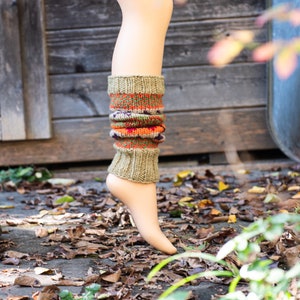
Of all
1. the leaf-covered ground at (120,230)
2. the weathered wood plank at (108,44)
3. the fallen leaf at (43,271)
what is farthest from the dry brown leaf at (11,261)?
the weathered wood plank at (108,44)

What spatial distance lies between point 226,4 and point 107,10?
0.65m

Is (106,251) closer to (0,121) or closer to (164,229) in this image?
(164,229)

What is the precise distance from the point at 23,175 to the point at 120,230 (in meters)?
1.37

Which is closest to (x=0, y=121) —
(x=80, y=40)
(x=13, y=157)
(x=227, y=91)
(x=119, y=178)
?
(x=13, y=157)

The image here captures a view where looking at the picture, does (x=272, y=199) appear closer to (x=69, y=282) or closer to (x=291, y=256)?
(x=291, y=256)

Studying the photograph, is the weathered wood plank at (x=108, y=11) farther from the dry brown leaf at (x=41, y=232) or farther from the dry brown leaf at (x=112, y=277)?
the dry brown leaf at (x=112, y=277)

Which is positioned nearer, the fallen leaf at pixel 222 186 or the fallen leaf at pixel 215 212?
the fallen leaf at pixel 215 212

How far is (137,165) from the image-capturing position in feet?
5.30

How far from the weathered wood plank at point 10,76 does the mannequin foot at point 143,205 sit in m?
1.80

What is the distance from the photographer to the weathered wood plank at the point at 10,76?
3.25 m

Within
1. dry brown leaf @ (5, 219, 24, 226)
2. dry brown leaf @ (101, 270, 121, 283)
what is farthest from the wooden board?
dry brown leaf @ (101, 270, 121, 283)

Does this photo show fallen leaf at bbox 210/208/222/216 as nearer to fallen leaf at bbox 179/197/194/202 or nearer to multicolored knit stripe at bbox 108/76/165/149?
fallen leaf at bbox 179/197/194/202

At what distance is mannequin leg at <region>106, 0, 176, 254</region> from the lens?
1581 millimetres

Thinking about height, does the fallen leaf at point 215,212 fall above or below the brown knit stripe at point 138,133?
below
